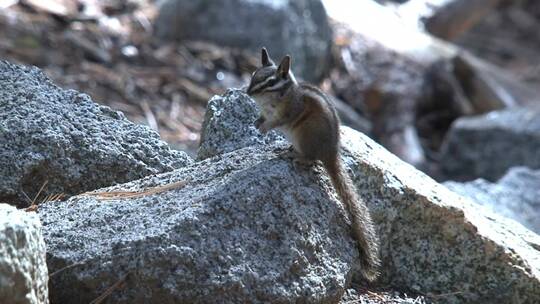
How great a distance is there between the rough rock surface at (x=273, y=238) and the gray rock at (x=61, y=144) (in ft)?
0.64

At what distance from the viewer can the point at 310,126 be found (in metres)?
3.92

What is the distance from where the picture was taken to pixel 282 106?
3.98 meters

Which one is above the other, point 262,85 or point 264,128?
point 262,85

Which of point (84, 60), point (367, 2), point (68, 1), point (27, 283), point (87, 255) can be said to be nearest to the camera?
point (27, 283)

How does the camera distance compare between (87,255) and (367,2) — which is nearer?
(87,255)

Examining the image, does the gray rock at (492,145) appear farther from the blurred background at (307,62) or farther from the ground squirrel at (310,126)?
the ground squirrel at (310,126)

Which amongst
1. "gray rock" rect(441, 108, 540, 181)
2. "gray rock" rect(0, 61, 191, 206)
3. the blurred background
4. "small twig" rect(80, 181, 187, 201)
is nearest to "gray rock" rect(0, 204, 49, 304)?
"small twig" rect(80, 181, 187, 201)

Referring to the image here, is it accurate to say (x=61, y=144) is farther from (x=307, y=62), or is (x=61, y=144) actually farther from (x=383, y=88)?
(x=383, y=88)

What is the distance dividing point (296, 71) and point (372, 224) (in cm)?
629

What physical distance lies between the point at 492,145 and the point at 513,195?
2.93 meters

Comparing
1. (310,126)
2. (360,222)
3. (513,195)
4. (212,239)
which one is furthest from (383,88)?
(212,239)

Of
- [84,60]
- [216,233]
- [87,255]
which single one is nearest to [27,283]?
[87,255]

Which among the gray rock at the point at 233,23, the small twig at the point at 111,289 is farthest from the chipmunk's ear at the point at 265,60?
the gray rock at the point at 233,23

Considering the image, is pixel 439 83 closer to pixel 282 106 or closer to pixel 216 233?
pixel 282 106
